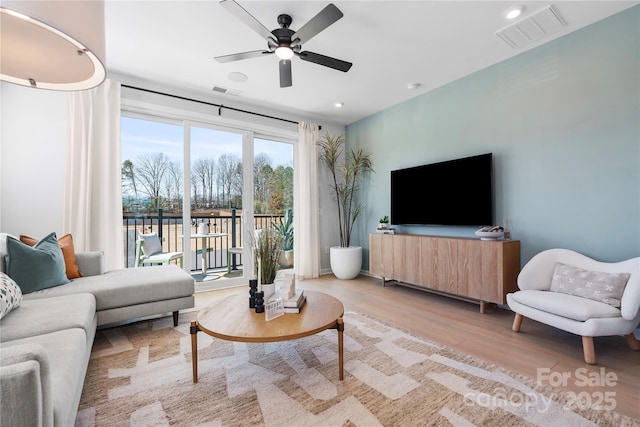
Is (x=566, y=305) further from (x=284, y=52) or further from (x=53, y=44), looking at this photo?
(x=53, y=44)

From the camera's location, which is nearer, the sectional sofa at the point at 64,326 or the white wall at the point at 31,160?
the sectional sofa at the point at 64,326

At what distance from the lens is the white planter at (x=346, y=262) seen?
4500mm

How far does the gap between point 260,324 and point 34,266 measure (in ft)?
6.01

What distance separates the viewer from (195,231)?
3.93 metres

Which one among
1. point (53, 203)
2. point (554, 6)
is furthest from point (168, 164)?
point (554, 6)

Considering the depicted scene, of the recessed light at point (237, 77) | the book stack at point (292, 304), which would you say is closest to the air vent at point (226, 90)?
the recessed light at point (237, 77)

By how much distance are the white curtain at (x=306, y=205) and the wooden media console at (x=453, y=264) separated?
104cm

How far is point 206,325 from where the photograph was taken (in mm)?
1736

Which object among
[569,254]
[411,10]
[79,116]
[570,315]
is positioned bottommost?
[570,315]

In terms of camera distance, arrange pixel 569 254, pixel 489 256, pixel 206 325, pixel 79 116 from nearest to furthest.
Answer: pixel 206 325 < pixel 569 254 < pixel 489 256 < pixel 79 116

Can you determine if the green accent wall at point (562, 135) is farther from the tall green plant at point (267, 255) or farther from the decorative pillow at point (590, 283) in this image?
the tall green plant at point (267, 255)

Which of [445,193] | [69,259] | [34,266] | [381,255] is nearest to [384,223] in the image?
[381,255]

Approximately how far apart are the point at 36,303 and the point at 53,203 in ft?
5.40

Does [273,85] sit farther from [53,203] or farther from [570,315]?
[570,315]
